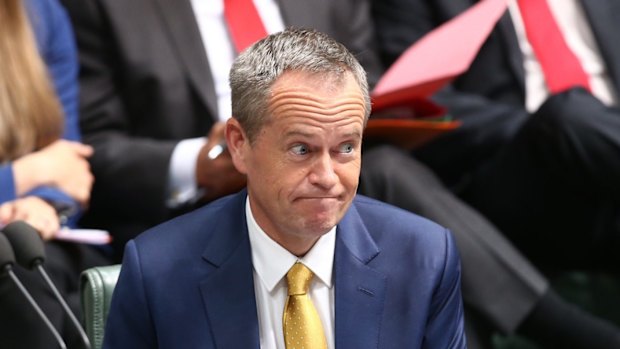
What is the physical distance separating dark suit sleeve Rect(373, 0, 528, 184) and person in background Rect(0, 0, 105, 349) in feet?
3.08

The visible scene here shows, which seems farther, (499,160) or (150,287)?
(499,160)

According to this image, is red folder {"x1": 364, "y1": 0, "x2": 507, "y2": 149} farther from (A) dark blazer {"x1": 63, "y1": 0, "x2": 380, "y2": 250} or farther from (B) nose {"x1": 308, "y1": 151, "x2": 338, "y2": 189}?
(B) nose {"x1": 308, "y1": 151, "x2": 338, "y2": 189}

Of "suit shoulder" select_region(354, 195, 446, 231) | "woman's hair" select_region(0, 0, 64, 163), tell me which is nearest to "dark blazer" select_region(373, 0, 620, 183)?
"woman's hair" select_region(0, 0, 64, 163)

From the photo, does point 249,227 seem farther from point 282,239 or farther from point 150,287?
point 150,287

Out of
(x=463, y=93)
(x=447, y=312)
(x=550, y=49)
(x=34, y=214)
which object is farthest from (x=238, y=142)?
(x=550, y=49)

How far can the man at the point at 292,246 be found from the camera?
67.1 inches

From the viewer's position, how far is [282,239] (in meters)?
1.84

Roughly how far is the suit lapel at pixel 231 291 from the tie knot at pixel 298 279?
6cm

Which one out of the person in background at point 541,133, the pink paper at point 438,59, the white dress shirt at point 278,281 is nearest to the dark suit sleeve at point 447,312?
the white dress shirt at point 278,281

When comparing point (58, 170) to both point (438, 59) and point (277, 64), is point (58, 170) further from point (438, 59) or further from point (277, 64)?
point (277, 64)

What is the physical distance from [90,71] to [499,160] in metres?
1.01

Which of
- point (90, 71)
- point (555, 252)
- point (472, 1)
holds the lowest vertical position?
point (555, 252)

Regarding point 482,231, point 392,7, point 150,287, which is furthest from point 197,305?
point 392,7

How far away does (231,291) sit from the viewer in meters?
1.81
